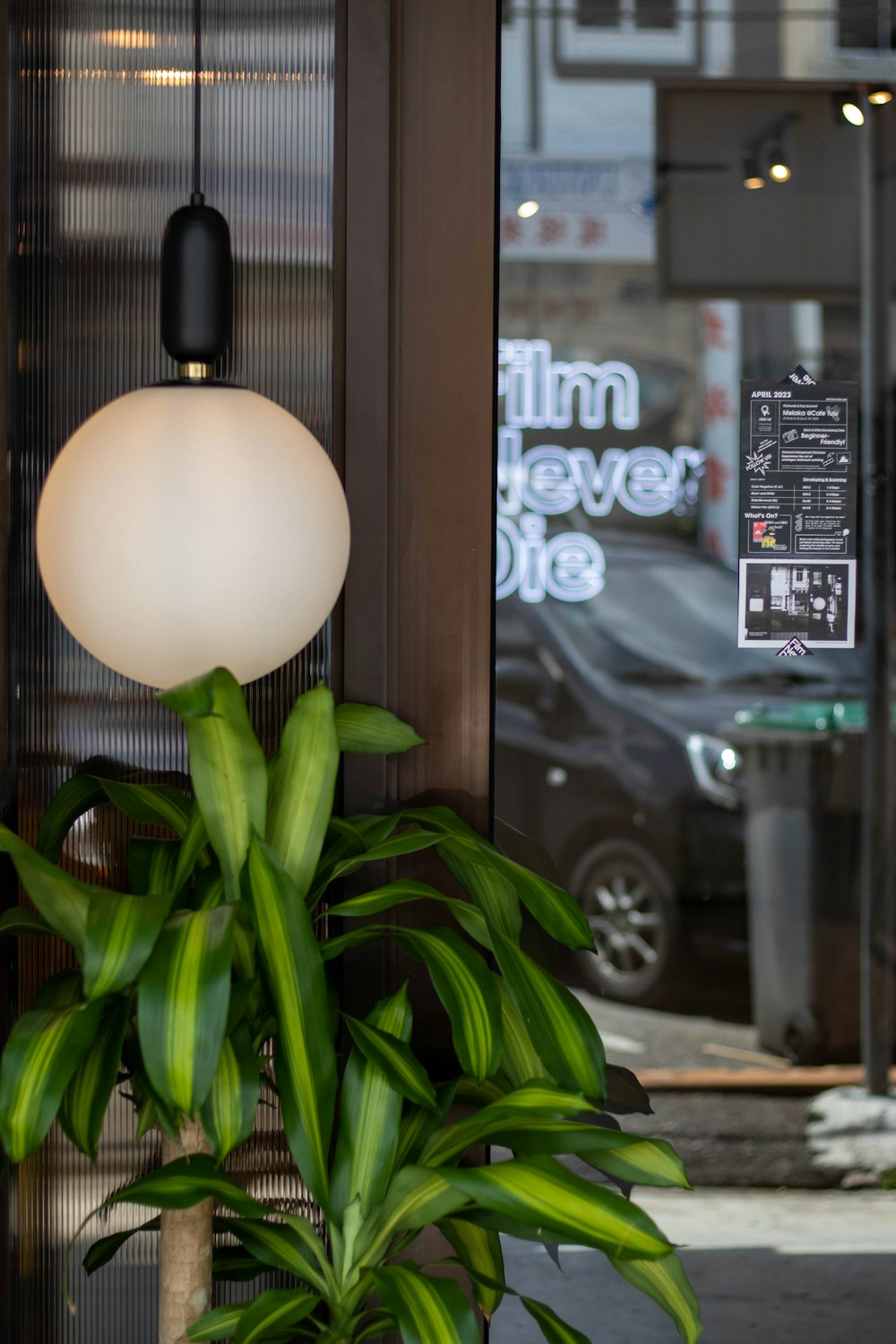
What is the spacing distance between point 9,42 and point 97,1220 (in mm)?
1633

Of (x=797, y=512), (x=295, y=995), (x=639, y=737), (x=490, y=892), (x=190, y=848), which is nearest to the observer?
(x=295, y=995)

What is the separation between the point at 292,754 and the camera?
4.22 feet

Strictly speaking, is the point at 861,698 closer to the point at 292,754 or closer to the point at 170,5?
the point at 292,754

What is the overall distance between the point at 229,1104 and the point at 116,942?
0.60ft

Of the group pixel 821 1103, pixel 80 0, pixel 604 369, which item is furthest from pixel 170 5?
pixel 821 1103

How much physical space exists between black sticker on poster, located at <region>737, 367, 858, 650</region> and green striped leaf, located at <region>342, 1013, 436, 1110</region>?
913 mm

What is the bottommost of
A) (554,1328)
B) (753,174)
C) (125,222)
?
(554,1328)

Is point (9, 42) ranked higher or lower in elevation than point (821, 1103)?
higher

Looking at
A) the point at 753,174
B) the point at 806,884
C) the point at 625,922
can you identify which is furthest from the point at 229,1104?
the point at 753,174

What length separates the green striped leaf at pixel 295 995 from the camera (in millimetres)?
1190

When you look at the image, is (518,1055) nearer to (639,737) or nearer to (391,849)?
(391,849)

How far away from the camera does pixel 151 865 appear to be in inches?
56.5

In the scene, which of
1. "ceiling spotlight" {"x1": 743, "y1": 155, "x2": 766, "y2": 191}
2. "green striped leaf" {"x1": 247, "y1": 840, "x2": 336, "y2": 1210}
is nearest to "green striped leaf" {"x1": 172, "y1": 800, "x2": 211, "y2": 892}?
"green striped leaf" {"x1": 247, "y1": 840, "x2": 336, "y2": 1210}

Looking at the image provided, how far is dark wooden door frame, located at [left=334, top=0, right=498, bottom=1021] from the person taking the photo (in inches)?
68.9
